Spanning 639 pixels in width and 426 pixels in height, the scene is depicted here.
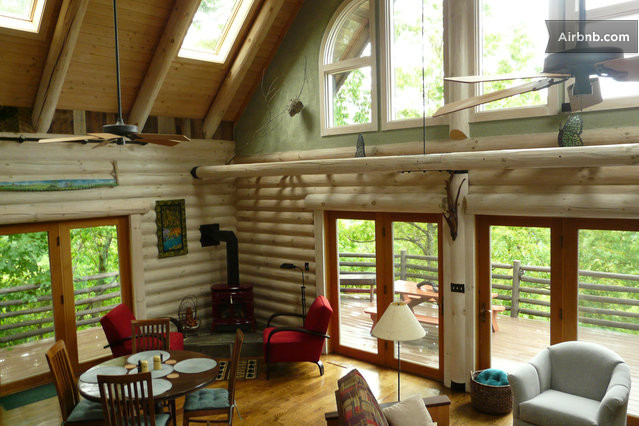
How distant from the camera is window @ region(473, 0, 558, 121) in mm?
6095

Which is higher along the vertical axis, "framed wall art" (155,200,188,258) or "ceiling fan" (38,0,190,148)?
"ceiling fan" (38,0,190,148)

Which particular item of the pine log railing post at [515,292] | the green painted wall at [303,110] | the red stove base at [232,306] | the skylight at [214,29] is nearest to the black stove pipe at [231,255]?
the red stove base at [232,306]

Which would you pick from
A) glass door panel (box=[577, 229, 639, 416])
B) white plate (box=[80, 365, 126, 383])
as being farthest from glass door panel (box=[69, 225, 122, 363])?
glass door panel (box=[577, 229, 639, 416])

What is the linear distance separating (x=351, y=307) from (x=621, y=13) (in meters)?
5.48

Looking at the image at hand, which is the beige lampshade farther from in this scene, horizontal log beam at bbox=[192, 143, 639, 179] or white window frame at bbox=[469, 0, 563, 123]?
white window frame at bbox=[469, 0, 563, 123]

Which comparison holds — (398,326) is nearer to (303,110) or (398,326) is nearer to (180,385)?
(180,385)

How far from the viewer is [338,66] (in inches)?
317

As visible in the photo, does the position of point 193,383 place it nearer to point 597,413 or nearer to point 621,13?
point 597,413

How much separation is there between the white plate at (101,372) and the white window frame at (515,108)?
526 centimetres

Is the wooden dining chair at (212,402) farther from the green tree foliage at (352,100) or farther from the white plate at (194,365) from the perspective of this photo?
the green tree foliage at (352,100)

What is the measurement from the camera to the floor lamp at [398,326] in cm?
506

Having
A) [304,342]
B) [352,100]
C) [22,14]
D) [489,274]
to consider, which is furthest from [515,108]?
[22,14]

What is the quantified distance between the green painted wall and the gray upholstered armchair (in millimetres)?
3138

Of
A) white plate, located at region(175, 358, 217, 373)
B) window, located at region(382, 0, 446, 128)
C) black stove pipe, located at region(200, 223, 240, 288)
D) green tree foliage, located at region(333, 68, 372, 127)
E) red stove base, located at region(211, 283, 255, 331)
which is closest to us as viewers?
white plate, located at region(175, 358, 217, 373)
